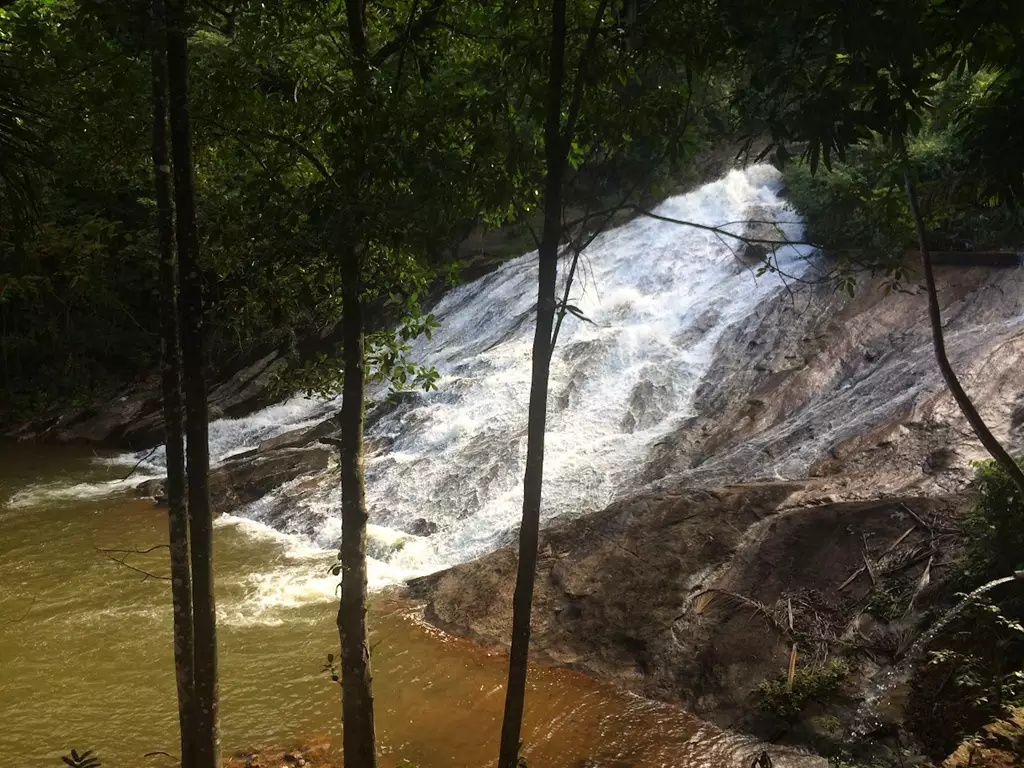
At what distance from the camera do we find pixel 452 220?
11.6 ft

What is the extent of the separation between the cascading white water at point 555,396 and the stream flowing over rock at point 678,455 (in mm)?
54

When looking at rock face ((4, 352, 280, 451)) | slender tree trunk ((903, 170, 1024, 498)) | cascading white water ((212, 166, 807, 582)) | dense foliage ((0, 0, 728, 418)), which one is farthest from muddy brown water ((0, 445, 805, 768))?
rock face ((4, 352, 280, 451))

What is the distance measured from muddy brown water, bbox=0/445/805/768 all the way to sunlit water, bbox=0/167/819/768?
0.02 metres

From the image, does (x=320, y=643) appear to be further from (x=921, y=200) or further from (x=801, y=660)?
(x=921, y=200)

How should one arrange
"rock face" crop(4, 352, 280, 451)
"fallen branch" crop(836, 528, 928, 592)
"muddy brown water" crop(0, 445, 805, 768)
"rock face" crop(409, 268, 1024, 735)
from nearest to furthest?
"muddy brown water" crop(0, 445, 805, 768)
"rock face" crop(409, 268, 1024, 735)
"fallen branch" crop(836, 528, 928, 592)
"rock face" crop(4, 352, 280, 451)

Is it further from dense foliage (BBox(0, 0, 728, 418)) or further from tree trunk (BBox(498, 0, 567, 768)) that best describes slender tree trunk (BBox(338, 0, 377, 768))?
tree trunk (BBox(498, 0, 567, 768))

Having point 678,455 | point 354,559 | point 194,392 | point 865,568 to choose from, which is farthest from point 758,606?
point 194,392

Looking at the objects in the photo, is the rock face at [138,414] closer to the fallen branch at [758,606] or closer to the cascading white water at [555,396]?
the cascading white water at [555,396]

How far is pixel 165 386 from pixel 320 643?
4.89 meters

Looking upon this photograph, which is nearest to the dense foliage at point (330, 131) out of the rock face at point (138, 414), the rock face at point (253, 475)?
the rock face at point (253, 475)

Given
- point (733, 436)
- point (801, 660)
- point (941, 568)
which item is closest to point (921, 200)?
point (941, 568)

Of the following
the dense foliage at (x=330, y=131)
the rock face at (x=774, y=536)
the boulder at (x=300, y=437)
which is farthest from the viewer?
the boulder at (x=300, y=437)

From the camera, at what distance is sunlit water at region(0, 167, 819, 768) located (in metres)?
6.59

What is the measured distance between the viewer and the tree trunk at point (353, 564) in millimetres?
4352
